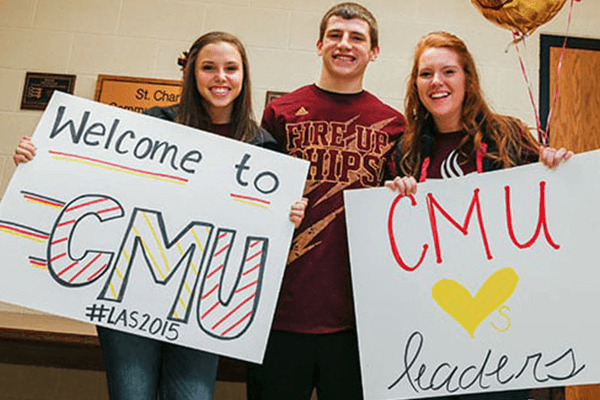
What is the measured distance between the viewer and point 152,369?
1008 millimetres

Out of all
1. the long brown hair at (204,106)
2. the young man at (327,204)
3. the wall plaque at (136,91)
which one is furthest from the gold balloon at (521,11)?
the wall plaque at (136,91)

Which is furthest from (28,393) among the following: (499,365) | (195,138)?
(499,365)

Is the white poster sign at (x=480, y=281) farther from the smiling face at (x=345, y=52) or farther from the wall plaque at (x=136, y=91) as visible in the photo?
the wall plaque at (x=136, y=91)

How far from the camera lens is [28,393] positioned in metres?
1.96

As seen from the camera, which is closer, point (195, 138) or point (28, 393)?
point (195, 138)

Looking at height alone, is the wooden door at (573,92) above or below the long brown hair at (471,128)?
above

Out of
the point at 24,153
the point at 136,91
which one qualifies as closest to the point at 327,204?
the point at 24,153

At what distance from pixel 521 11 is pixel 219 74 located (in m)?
0.78

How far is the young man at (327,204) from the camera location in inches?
43.6

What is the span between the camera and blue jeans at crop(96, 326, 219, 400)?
0.97 metres

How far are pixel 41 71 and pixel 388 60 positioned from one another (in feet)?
4.86

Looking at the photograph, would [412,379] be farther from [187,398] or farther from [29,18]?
[29,18]

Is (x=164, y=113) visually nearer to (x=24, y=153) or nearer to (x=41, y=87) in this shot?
(x=24, y=153)

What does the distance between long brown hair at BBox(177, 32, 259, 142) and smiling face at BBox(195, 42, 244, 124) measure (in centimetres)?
1
